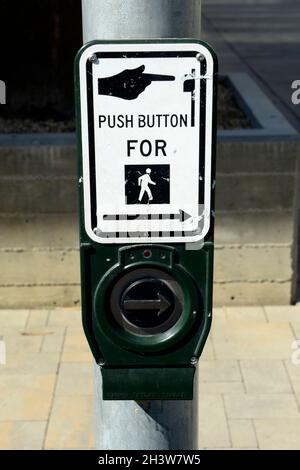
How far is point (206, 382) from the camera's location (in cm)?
505

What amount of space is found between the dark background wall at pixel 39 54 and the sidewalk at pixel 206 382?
196 centimetres

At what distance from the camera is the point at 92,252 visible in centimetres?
199

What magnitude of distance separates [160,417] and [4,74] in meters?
5.28

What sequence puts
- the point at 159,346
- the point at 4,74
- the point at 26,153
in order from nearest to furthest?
the point at 159,346
the point at 26,153
the point at 4,74

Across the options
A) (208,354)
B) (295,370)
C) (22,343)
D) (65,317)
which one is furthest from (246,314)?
(22,343)

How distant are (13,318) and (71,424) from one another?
1.40m

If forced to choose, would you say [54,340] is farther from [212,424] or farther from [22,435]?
[212,424]

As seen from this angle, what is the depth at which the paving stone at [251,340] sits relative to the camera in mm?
5363

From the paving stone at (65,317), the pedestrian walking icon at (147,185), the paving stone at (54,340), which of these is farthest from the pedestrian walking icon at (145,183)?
the paving stone at (65,317)

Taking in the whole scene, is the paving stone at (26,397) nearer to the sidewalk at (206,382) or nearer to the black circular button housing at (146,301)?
the sidewalk at (206,382)

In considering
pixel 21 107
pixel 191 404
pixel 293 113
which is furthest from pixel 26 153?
pixel 293 113

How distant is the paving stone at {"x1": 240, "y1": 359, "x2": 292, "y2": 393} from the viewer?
196 inches

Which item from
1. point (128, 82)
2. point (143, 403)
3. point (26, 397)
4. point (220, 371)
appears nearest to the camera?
point (128, 82)
